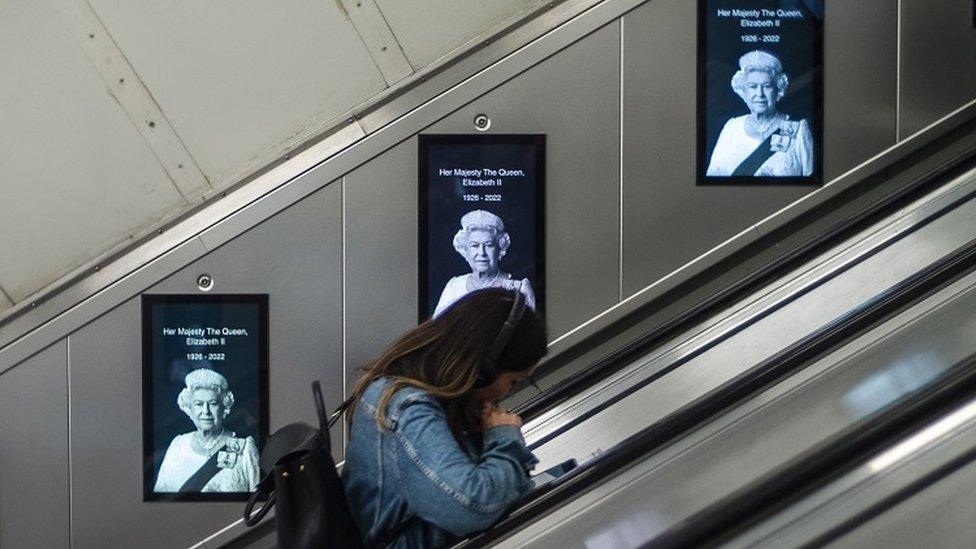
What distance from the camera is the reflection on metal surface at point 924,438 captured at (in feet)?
6.21

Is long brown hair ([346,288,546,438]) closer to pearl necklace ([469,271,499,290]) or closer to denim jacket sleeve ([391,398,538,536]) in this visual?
denim jacket sleeve ([391,398,538,536])

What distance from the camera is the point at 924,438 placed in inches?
75.0

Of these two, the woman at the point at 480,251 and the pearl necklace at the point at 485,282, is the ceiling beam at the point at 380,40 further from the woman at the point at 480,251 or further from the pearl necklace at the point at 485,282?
the pearl necklace at the point at 485,282

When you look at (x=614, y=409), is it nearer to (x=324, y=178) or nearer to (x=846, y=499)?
(x=324, y=178)

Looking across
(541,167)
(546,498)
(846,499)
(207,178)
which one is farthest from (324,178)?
(846,499)

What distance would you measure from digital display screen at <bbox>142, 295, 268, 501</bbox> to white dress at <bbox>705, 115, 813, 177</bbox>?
6.06 ft

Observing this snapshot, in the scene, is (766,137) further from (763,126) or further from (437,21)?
(437,21)

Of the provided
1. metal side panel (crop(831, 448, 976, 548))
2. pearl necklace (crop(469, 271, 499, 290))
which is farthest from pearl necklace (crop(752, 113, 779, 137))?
metal side panel (crop(831, 448, 976, 548))

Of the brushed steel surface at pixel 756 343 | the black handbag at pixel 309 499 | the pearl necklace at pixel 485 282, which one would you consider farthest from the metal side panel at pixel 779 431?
the pearl necklace at pixel 485 282

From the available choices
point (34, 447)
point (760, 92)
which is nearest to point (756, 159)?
point (760, 92)

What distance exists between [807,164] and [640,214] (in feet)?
2.22

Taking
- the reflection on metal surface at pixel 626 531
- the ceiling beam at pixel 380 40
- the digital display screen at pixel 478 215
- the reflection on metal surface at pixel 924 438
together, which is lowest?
the reflection on metal surface at pixel 626 531

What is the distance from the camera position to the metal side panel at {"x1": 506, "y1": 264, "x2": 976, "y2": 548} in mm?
2117

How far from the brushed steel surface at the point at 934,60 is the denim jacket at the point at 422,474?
10.2 feet
